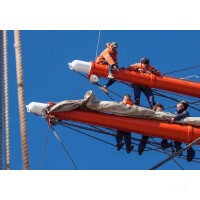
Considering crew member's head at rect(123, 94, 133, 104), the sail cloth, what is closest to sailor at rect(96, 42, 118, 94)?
crew member's head at rect(123, 94, 133, 104)

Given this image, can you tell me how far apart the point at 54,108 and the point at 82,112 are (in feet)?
2.51

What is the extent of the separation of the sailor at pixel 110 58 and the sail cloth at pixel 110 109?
1.32 meters

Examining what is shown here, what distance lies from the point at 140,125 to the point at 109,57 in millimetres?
2351

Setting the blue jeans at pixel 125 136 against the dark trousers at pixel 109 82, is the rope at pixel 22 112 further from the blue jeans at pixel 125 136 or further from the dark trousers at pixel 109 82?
the dark trousers at pixel 109 82

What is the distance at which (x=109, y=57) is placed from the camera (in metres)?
22.0

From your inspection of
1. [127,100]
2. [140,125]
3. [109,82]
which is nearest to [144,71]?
[109,82]

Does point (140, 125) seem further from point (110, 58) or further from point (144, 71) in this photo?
point (110, 58)

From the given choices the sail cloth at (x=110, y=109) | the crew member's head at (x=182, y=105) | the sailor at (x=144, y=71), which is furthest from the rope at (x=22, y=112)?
the sailor at (x=144, y=71)

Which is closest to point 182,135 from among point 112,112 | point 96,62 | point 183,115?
point 183,115

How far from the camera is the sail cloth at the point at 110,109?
2030cm

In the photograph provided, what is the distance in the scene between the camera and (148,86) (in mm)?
22109

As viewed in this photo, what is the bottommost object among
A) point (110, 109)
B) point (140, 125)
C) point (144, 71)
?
point (140, 125)

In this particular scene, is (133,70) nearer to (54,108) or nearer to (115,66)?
(115,66)

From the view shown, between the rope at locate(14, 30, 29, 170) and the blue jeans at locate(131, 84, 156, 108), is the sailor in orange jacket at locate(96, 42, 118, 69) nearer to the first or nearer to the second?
the blue jeans at locate(131, 84, 156, 108)
